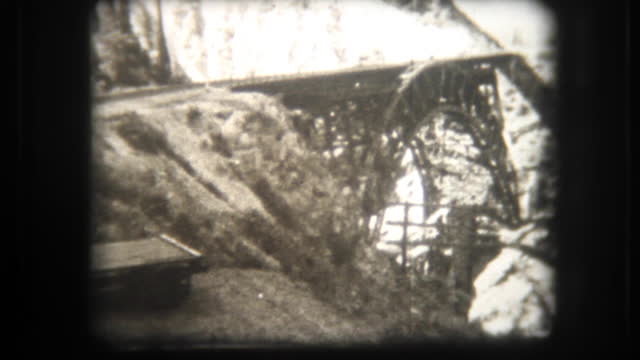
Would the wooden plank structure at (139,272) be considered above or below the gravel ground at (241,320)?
above

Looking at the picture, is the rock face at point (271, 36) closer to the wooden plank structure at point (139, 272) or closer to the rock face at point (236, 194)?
the rock face at point (236, 194)

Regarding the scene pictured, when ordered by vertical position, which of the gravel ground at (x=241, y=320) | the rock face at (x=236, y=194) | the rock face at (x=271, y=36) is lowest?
the gravel ground at (x=241, y=320)

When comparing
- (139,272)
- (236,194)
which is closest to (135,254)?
(139,272)

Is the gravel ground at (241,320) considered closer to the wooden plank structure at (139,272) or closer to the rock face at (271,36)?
the wooden plank structure at (139,272)

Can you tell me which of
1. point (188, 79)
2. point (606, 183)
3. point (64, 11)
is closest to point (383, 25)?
point (188, 79)

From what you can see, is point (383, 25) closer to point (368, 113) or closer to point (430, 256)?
point (368, 113)

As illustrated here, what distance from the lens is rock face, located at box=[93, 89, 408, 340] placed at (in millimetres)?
1189

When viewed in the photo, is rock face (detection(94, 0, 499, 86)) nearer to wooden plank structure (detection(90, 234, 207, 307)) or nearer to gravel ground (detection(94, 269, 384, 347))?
wooden plank structure (detection(90, 234, 207, 307))

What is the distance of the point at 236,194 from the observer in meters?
1.26

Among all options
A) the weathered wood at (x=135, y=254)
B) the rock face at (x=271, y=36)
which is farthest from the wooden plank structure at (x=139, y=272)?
the rock face at (x=271, y=36)

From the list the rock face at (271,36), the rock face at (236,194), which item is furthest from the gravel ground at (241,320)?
the rock face at (271,36)

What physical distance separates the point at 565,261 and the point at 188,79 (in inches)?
53.7

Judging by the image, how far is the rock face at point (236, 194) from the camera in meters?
1.19

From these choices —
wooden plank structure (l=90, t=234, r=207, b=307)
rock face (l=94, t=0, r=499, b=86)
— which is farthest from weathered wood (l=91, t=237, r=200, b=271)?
rock face (l=94, t=0, r=499, b=86)
